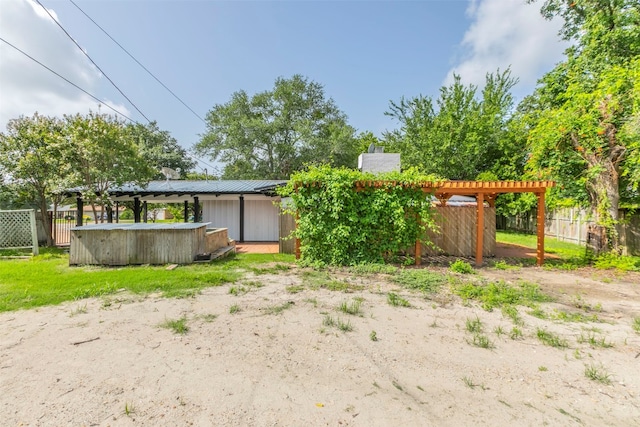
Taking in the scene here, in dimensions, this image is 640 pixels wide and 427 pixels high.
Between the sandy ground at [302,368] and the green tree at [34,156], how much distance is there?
788cm

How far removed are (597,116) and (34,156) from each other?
17.6 meters

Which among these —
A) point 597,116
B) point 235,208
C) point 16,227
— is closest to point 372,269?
point 597,116

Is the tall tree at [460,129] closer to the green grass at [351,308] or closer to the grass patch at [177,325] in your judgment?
the green grass at [351,308]

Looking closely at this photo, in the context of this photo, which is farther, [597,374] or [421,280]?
[421,280]

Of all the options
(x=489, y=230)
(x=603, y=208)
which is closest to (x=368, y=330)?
(x=489, y=230)

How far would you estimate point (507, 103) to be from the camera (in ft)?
66.0

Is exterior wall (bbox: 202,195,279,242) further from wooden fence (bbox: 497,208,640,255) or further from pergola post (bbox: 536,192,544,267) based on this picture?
wooden fence (bbox: 497,208,640,255)

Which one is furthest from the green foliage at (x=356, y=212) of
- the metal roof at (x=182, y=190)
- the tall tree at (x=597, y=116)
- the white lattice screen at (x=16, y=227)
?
the white lattice screen at (x=16, y=227)

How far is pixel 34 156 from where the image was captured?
9695mm

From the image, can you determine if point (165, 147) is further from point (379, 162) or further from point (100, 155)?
point (379, 162)

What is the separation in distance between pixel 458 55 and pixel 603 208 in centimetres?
1056

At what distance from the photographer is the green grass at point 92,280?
4.88 m

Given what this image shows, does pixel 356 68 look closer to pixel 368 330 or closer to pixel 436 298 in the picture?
pixel 436 298

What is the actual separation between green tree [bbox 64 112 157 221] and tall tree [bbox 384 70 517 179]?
55.2ft
